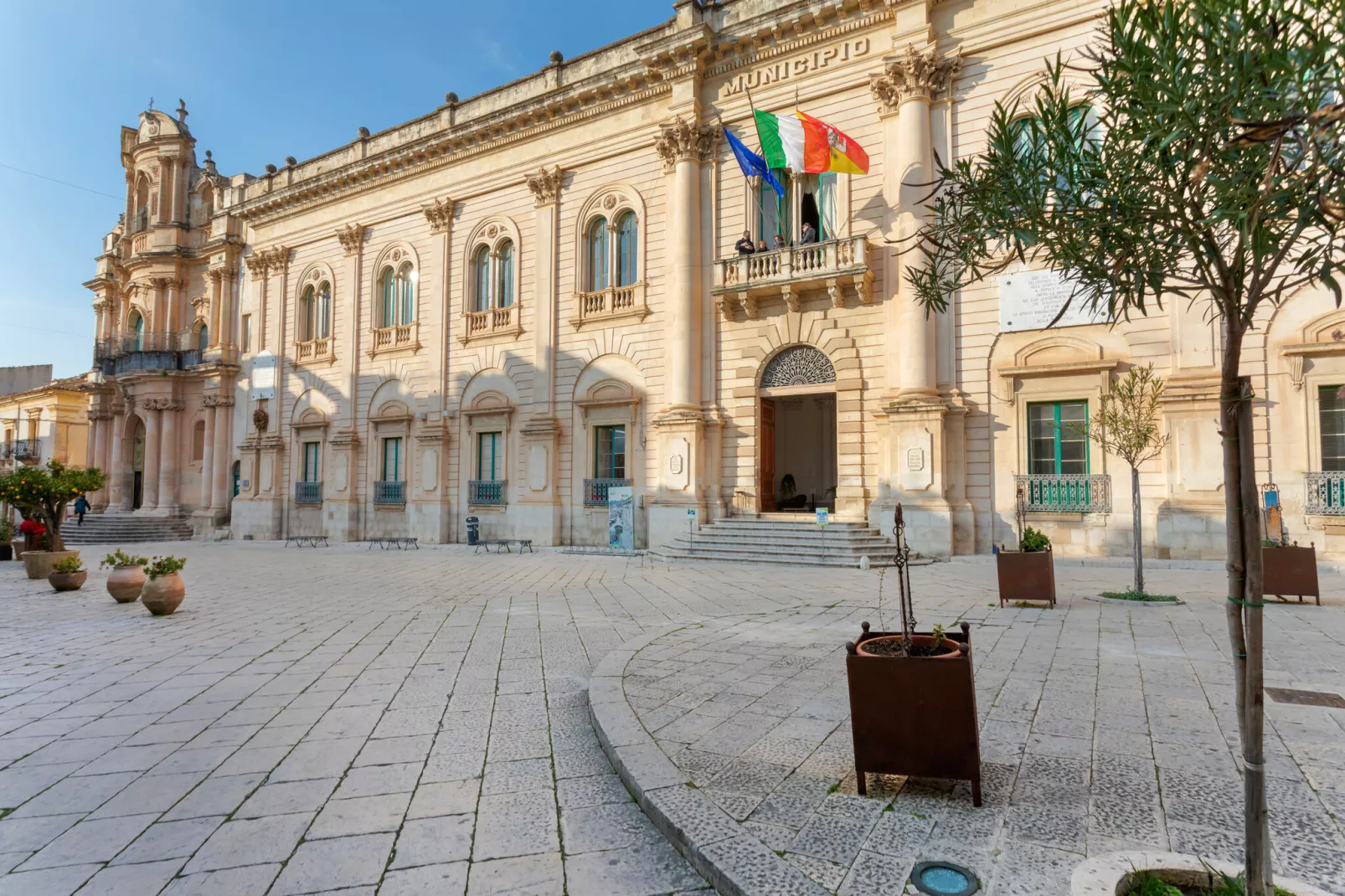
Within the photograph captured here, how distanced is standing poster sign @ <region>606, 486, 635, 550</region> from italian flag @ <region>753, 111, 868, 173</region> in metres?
8.09

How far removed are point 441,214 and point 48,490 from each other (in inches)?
485

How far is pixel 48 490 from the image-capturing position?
12.8m

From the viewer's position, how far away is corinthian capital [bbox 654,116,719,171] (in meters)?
17.1

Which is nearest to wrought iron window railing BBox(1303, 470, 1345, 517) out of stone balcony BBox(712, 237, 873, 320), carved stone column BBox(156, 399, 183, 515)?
stone balcony BBox(712, 237, 873, 320)

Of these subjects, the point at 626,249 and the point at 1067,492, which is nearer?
the point at 1067,492

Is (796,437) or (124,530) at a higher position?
(796,437)

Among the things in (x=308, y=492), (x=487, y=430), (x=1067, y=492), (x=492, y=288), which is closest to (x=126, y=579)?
(x=487, y=430)

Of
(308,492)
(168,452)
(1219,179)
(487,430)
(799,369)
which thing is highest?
(799,369)

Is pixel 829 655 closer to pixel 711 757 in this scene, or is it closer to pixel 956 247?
pixel 711 757

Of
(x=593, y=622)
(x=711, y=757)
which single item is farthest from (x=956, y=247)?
(x=593, y=622)

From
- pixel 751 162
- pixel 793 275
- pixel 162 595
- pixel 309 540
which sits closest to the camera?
pixel 162 595

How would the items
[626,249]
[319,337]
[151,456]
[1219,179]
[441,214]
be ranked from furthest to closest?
[151,456] < [319,337] < [441,214] < [626,249] < [1219,179]

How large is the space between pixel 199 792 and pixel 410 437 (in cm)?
1898

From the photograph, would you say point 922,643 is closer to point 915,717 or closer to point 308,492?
point 915,717
